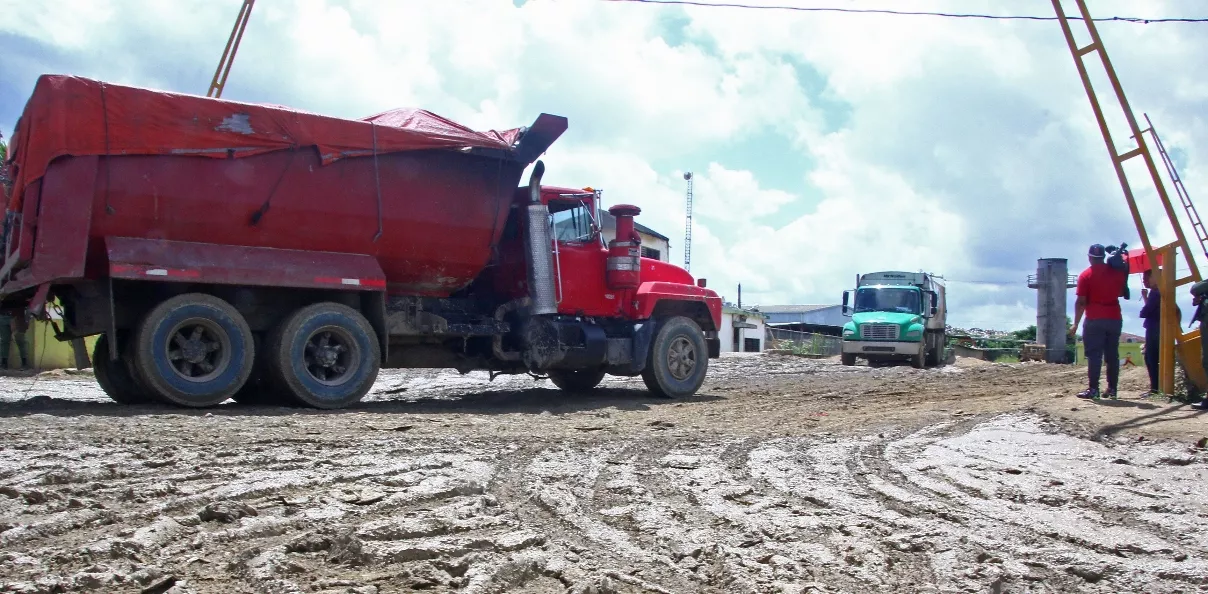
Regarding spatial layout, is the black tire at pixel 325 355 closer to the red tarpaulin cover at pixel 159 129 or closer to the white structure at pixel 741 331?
the red tarpaulin cover at pixel 159 129

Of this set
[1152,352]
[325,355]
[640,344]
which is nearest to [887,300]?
[640,344]

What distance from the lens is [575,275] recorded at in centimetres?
1112

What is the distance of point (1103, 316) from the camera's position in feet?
30.8

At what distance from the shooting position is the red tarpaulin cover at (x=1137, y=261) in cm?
1001

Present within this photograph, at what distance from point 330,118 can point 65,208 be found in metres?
2.44

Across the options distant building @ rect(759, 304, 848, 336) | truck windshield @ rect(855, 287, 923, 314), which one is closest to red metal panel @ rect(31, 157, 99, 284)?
truck windshield @ rect(855, 287, 923, 314)

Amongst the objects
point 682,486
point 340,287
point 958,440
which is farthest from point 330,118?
point 958,440

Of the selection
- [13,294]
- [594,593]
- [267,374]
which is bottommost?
[594,593]

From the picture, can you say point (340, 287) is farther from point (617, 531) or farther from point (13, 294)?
point (617, 531)

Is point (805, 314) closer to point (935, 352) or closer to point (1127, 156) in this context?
point (935, 352)

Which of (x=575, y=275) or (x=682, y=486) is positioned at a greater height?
(x=575, y=275)

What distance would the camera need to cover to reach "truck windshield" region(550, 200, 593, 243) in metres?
11.1

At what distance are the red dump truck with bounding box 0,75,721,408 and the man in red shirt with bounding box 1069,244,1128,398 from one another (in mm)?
4982

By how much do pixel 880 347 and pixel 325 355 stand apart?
1822 centimetres
